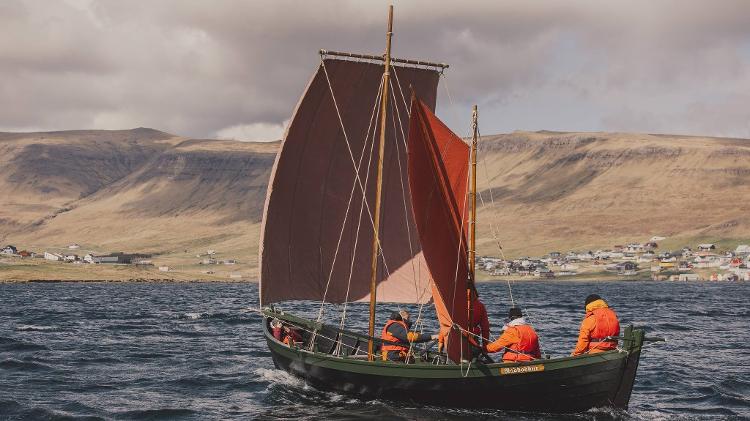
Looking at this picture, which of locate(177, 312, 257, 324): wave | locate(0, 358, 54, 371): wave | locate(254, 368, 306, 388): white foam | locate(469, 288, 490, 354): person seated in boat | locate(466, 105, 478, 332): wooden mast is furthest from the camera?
locate(177, 312, 257, 324): wave

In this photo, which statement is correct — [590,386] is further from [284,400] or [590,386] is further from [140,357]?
[140,357]

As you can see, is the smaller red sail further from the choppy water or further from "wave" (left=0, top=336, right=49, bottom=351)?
"wave" (left=0, top=336, right=49, bottom=351)

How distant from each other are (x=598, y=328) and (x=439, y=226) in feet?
17.1

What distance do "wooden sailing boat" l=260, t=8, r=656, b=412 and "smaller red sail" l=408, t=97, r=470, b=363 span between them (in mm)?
33

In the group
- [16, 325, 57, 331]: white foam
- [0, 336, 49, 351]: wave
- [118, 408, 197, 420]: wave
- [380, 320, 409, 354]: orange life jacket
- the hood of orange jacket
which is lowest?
[16, 325, 57, 331]: white foam

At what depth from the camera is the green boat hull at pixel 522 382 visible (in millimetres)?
22000

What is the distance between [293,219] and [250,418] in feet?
30.2

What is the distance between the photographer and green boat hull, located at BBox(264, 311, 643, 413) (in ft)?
72.2

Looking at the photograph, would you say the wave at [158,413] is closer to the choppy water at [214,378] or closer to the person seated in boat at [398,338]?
the choppy water at [214,378]

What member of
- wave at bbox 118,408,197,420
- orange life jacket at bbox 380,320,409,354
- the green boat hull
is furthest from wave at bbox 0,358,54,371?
the green boat hull

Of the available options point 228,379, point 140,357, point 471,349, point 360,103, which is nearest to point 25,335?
point 140,357

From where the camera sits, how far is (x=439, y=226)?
2370cm

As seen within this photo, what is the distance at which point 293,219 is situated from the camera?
3108 centimetres

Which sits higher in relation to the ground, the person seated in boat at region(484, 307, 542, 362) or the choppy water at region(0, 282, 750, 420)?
the person seated in boat at region(484, 307, 542, 362)
